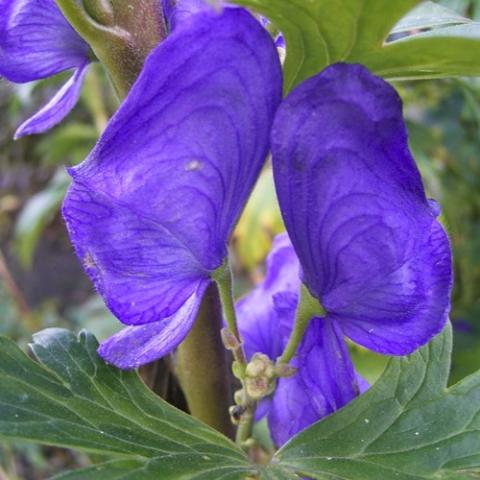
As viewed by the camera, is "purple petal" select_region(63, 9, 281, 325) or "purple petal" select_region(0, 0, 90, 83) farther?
"purple petal" select_region(0, 0, 90, 83)

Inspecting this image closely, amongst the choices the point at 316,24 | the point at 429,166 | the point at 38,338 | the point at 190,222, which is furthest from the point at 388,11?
the point at 429,166

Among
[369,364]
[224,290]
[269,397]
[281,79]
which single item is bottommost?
[369,364]

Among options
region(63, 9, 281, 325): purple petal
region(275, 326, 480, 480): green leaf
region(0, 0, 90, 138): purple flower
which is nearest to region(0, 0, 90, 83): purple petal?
region(0, 0, 90, 138): purple flower

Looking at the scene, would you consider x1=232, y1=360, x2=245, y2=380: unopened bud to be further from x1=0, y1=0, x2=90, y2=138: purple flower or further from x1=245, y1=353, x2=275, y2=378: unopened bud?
x1=0, y1=0, x2=90, y2=138: purple flower

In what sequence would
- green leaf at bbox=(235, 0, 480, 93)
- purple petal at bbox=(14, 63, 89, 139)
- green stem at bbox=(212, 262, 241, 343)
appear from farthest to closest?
1. purple petal at bbox=(14, 63, 89, 139)
2. green stem at bbox=(212, 262, 241, 343)
3. green leaf at bbox=(235, 0, 480, 93)

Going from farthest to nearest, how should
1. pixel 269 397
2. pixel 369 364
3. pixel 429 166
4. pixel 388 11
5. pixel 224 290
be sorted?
pixel 429 166 → pixel 369 364 → pixel 269 397 → pixel 224 290 → pixel 388 11

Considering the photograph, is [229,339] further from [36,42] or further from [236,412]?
[36,42]

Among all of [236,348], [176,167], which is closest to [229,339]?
[236,348]

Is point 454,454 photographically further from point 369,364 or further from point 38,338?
point 369,364
